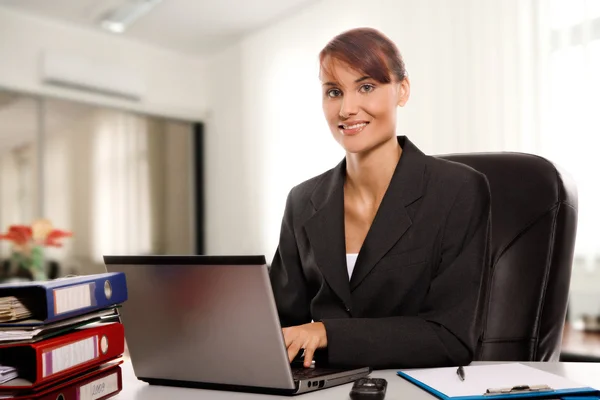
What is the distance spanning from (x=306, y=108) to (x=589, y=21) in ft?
6.18

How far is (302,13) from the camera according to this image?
412 cm

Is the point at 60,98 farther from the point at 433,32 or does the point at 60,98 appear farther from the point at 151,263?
the point at 151,263

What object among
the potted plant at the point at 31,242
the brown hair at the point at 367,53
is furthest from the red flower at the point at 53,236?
the brown hair at the point at 367,53

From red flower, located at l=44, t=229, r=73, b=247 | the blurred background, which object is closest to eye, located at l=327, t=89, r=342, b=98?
the blurred background

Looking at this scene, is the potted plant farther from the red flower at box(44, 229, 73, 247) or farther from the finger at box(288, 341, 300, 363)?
the finger at box(288, 341, 300, 363)

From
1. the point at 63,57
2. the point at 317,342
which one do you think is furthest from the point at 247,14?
the point at 317,342

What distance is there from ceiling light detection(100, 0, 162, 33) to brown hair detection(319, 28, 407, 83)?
292cm

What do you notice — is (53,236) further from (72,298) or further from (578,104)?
(578,104)

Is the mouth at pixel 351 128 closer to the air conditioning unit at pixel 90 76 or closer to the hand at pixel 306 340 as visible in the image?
the hand at pixel 306 340

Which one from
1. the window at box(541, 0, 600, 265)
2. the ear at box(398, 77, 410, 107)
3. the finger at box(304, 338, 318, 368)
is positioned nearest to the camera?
the finger at box(304, 338, 318, 368)

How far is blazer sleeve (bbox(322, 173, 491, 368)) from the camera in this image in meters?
0.96

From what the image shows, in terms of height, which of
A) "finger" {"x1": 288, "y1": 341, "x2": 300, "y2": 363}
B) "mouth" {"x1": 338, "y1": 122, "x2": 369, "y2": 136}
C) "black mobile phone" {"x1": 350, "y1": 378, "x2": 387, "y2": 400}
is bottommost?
"black mobile phone" {"x1": 350, "y1": 378, "x2": 387, "y2": 400}

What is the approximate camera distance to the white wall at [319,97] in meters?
2.98

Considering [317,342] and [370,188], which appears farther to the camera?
[370,188]
